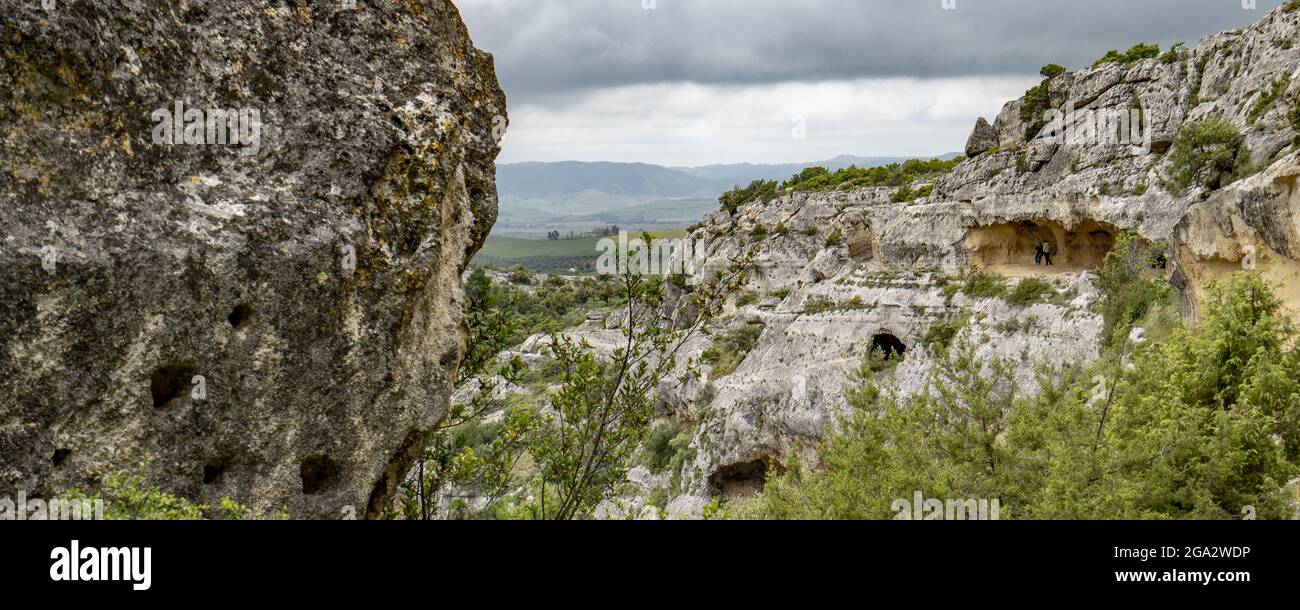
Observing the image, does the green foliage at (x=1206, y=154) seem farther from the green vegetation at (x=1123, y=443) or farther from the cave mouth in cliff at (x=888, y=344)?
the green vegetation at (x=1123, y=443)

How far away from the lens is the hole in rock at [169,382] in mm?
6676

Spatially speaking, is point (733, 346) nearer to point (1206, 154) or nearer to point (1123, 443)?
point (1206, 154)

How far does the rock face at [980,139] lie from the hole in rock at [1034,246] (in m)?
9.31

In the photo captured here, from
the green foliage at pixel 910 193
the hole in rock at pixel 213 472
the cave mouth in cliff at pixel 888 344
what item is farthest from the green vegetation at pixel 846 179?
the hole in rock at pixel 213 472

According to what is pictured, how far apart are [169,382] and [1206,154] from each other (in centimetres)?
2623

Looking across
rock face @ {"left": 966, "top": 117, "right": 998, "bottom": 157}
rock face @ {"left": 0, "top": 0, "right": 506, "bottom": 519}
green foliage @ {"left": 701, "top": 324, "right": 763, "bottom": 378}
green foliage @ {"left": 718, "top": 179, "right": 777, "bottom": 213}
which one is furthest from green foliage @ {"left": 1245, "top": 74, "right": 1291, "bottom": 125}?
green foliage @ {"left": 718, "top": 179, "right": 777, "bottom": 213}

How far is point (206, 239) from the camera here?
6.52 metres

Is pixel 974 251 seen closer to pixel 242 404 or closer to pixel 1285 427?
pixel 1285 427

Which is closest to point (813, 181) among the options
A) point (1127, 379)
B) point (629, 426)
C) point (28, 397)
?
point (1127, 379)

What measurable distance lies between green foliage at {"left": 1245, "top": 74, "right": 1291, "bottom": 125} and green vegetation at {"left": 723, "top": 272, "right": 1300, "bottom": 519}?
12.2 meters

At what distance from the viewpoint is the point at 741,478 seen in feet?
103

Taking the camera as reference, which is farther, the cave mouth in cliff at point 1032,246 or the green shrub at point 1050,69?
the green shrub at point 1050,69

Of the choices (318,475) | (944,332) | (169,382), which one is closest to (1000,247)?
(944,332)

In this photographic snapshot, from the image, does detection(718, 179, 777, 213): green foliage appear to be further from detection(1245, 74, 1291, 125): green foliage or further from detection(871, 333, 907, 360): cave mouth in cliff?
detection(1245, 74, 1291, 125): green foliage
